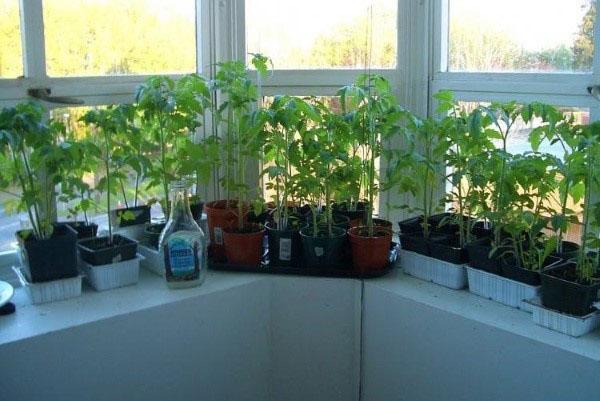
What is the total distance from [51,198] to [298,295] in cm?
74

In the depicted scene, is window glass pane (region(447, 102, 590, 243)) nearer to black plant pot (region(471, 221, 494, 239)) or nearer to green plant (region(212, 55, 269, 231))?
black plant pot (region(471, 221, 494, 239))

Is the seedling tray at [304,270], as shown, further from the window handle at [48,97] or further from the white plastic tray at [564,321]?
the window handle at [48,97]

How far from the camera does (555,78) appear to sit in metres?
1.82

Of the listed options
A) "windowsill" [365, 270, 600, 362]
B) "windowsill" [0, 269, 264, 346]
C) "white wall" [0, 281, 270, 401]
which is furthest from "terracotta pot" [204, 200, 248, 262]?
"windowsill" [365, 270, 600, 362]

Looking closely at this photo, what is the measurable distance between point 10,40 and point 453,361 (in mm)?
1461

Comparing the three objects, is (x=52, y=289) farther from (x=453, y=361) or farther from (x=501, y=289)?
(x=501, y=289)

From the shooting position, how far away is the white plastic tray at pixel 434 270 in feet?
5.84

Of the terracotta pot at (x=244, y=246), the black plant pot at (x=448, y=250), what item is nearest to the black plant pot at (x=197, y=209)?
the terracotta pot at (x=244, y=246)

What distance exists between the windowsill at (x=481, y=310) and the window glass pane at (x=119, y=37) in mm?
990

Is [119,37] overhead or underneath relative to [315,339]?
overhead

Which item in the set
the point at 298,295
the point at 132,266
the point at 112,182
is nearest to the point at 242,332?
the point at 298,295

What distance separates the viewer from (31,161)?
1.69 m

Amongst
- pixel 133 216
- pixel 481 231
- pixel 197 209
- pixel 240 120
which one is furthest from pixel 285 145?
pixel 481 231

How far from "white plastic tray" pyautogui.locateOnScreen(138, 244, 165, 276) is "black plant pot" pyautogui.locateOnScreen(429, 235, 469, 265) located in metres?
0.76
